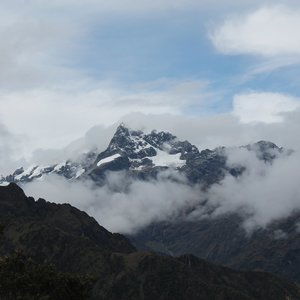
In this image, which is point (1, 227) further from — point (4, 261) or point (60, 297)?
point (60, 297)

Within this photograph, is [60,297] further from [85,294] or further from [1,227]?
[1,227]

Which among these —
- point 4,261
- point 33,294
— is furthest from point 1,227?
point 33,294

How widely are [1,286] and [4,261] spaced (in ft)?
12.9

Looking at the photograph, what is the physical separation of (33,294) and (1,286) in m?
5.20

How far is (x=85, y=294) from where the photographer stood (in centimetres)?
10006

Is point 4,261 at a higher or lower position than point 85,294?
higher

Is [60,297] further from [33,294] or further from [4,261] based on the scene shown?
[4,261]

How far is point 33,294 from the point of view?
98.1 metres

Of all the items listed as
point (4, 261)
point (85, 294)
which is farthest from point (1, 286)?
point (85, 294)

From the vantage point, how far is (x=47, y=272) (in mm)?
98438

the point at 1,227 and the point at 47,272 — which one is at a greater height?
the point at 1,227

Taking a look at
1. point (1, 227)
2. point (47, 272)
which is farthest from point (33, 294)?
point (1, 227)

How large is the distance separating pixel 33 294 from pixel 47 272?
407 cm

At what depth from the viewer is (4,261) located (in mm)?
98750
